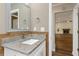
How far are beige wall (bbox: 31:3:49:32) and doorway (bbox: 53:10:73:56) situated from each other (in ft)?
0.51

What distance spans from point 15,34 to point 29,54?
347 millimetres

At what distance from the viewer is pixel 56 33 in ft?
5.52

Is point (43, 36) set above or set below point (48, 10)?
below

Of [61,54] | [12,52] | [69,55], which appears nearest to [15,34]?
[12,52]

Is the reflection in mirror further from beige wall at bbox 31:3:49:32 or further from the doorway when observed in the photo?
the doorway

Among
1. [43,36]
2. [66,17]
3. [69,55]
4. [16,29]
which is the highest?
[66,17]

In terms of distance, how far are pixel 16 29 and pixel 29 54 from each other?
1.31 feet

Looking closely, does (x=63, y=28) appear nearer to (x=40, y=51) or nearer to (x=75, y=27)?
(x=75, y=27)

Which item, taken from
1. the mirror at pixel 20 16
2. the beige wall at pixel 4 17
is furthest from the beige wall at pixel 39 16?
the beige wall at pixel 4 17

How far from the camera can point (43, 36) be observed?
5.59 ft

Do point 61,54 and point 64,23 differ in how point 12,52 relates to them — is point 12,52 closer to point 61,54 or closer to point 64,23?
point 61,54

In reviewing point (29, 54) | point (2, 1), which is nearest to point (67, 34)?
point (29, 54)

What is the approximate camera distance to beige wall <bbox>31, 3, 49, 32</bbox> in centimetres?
169

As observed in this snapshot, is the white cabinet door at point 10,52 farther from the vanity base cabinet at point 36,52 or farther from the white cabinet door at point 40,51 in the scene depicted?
the white cabinet door at point 40,51
